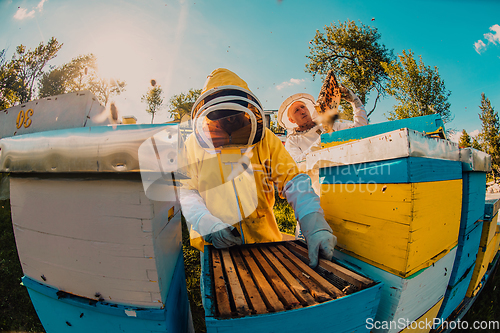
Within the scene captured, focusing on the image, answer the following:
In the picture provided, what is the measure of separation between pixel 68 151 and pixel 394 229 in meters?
1.59

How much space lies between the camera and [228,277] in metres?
1.04

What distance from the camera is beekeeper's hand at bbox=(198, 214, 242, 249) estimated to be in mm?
1439

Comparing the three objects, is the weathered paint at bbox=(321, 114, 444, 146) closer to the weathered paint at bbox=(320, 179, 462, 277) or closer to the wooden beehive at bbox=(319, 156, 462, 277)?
the wooden beehive at bbox=(319, 156, 462, 277)

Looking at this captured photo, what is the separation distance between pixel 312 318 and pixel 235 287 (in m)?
0.35

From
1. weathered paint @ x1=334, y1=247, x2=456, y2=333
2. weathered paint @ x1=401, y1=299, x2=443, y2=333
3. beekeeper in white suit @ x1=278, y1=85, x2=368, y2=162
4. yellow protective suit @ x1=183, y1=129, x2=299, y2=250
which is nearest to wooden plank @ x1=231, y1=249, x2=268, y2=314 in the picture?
yellow protective suit @ x1=183, y1=129, x2=299, y2=250

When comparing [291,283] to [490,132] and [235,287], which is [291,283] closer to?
[235,287]

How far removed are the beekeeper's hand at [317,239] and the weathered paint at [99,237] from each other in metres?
0.82

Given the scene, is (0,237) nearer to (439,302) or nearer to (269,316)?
(269,316)

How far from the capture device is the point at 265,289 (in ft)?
3.12

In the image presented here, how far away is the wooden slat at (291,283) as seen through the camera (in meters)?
0.87

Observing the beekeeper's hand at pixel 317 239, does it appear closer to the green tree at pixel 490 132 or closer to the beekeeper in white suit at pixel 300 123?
the beekeeper in white suit at pixel 300 123

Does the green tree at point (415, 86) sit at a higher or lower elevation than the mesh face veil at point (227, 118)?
higher

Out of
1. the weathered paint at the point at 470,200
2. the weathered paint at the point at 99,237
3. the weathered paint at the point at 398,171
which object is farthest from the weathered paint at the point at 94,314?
the weathered paint at the point at 470,200

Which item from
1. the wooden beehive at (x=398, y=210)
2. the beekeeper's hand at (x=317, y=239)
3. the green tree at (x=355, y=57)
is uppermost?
the green tree at (x=355, y=57)
